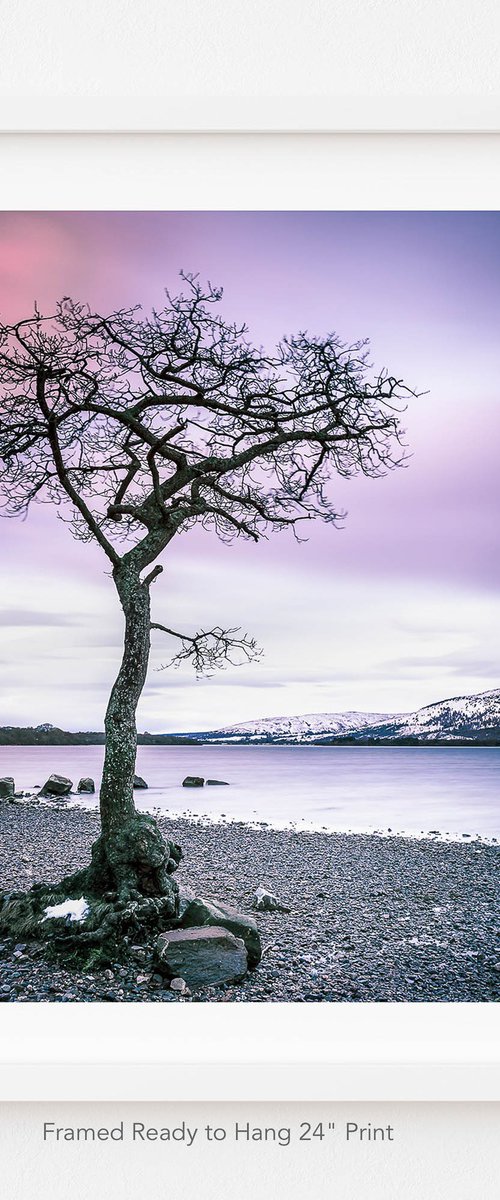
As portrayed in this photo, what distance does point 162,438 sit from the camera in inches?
122

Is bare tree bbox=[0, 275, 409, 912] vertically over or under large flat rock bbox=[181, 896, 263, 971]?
over

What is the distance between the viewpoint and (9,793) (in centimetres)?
775

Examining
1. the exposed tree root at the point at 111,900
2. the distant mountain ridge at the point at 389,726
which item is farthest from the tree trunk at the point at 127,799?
the distant mountain ridge at the point at 389,726

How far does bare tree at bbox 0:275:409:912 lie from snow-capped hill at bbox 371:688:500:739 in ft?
7.85

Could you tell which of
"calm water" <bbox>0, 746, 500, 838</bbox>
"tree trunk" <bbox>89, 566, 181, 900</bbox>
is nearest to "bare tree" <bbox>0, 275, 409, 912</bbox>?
"tree trunk" <bbox>89, 566, 181, 900</bbox>

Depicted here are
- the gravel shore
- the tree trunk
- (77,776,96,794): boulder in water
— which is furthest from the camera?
(77,776,96,794): boulder in water

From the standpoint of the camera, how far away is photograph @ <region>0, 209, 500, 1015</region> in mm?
2830

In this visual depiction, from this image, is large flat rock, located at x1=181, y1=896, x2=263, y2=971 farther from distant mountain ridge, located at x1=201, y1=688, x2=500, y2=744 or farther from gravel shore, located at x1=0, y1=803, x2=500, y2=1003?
distant mountain ridge, located at x1=201, y1=688, x2=500, y2=744

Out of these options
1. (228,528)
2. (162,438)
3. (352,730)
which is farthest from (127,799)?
(352,730)

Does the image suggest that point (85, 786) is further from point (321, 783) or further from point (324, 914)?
point (324, 914)
